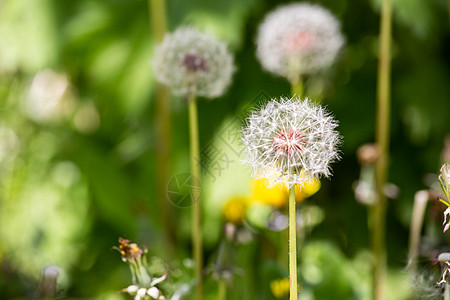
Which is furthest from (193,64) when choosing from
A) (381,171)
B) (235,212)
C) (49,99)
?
(49,99)

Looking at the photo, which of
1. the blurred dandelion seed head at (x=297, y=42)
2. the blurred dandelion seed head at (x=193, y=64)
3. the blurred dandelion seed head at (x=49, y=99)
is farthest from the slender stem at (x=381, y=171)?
the blurred dandelion seed head at (x=49, y=99)

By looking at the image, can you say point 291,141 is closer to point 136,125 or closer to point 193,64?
point 193,64

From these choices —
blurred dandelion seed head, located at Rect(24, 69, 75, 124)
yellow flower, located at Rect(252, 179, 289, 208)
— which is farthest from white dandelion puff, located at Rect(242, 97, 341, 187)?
blurred dandelion seed head, located at Rect(24, 69, 75, 124)

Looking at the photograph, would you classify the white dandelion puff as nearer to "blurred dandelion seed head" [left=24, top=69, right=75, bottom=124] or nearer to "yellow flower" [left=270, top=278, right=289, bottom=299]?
"yellow flower" [left=270, top=278, right=289, bottom=299]

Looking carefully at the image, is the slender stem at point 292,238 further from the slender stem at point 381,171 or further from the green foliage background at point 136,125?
the green foliage background at point 136,125

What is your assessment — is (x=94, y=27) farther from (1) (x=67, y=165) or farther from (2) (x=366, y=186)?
(2) (x=366, y=186)
